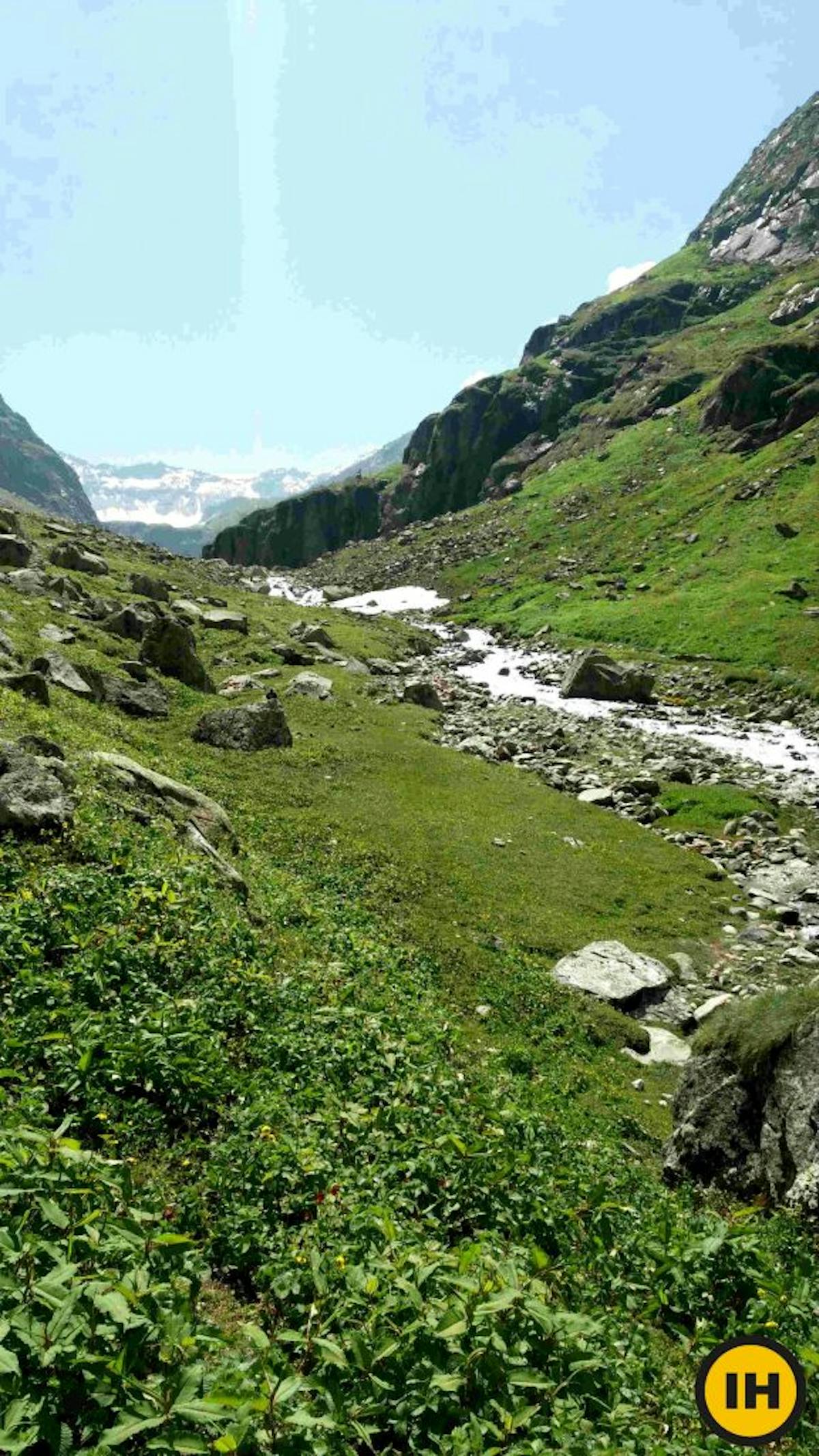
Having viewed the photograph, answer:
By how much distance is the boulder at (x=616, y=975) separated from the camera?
2073 cm

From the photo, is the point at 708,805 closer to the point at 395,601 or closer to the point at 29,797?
the point at 29,797

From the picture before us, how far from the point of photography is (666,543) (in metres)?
106

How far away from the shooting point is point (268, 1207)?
8.32 metres

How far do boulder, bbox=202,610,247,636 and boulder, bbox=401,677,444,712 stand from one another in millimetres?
14648

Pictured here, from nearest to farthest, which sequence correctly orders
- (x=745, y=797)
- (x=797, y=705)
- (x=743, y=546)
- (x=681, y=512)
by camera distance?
(x=745, y=797) → (x=797, y=705) → (x=743, y=546) → (x=681, y=512)

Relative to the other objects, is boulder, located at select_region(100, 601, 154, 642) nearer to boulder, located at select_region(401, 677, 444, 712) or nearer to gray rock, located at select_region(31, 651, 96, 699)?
gray rock, located at select_region(31, 651, 96, 699)

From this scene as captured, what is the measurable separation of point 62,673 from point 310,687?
17.6m

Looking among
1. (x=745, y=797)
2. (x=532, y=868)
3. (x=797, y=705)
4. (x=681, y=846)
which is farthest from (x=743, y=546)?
(x=532, y=868)

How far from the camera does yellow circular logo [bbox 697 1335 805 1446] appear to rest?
5.82 m

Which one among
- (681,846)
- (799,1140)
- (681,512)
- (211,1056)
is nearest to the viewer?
(211,1056)

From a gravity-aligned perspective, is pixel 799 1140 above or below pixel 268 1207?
below

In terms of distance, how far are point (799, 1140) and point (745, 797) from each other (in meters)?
28.3

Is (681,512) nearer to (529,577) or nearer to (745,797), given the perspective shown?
(529,577)

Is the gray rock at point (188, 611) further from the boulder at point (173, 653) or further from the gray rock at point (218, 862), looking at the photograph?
the gray rock at point (218, 862)
